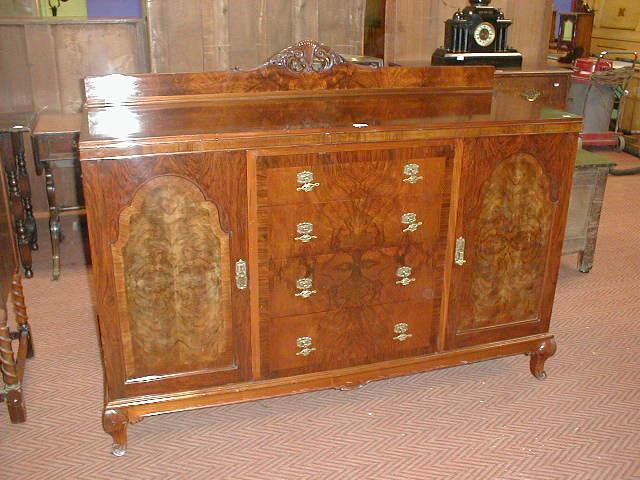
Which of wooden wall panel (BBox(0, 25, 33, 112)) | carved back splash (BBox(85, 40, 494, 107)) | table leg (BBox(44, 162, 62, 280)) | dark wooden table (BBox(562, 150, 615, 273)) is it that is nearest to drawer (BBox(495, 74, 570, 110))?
dark wooden table (BBox(562, 150, 615, 273))

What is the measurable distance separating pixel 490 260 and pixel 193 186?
103cm

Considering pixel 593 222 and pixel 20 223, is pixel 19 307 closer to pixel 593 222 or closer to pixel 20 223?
pixel 20 223

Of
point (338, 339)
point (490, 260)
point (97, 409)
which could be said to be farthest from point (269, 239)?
point (97, 409)

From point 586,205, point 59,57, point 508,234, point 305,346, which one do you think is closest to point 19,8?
point 59,57

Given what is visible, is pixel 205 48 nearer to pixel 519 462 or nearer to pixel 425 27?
pixel 425 27

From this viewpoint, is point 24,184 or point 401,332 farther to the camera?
point 24,184

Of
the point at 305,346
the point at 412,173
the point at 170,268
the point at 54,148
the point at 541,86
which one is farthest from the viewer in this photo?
the point at 541,86

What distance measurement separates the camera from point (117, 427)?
6.53 ft

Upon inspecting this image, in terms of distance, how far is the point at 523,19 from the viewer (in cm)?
401

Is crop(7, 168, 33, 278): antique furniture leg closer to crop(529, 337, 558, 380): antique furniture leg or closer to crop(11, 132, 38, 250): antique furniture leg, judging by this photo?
crop(11, 132, 38, 250): antique furniture leg

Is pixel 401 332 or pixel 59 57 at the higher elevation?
pixel 59 57

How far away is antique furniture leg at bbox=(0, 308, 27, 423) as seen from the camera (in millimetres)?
2082

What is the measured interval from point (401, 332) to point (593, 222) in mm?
1634

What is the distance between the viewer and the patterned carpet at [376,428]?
1995 mm
